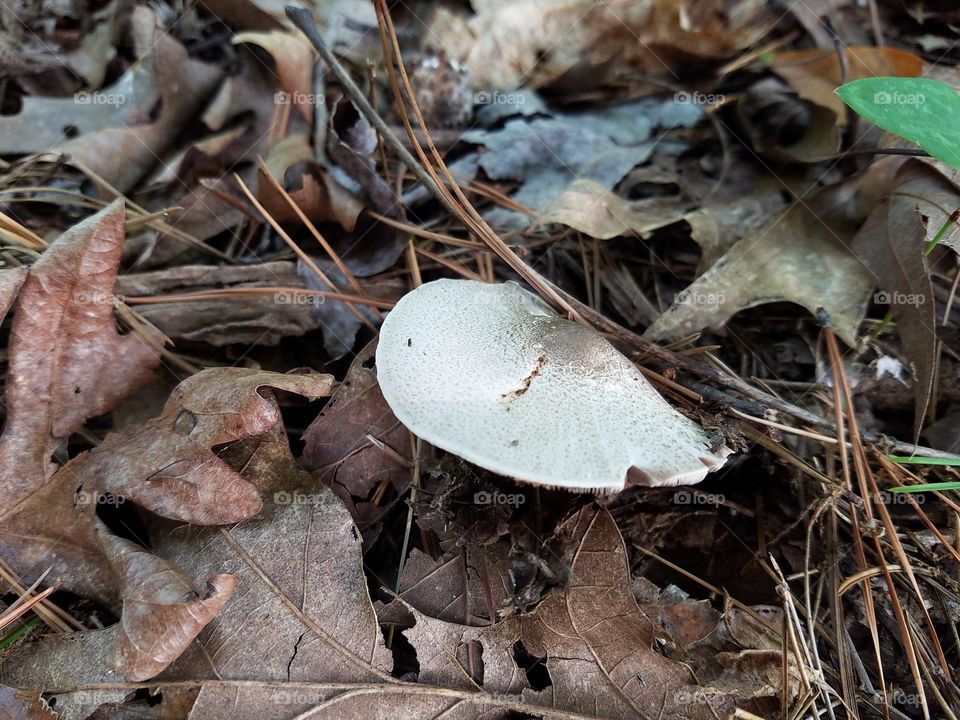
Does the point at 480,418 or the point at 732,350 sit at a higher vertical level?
the point at 480,418

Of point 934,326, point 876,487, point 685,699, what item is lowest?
point 685,699

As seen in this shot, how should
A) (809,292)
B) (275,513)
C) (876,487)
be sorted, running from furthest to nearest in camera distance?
(809,292)
(876,487)
(275,513)

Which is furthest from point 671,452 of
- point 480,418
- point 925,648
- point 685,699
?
point 925,648

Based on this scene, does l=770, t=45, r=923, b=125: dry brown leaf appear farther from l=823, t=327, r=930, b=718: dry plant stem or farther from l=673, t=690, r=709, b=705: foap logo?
l=673, t=690, r=709, b=705: foap logo

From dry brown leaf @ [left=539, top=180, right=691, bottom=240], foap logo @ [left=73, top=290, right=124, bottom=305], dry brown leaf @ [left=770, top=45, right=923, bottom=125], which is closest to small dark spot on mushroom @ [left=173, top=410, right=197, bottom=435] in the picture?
foap logo @ [left=73, top=290, right=124, bottom=305]

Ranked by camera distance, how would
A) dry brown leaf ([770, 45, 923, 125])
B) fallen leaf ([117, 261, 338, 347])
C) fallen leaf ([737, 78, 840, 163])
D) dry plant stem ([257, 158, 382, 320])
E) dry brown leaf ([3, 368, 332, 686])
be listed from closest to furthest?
dry brown leaf ([3, 368, 332, 686]) < fallen leaf ([117, 261, 338, 347]) < dry plant stem ([257, 158, 382, 320]) < fallen leaf ([737, 78, 840, 163]) < dry brown leaf ([770, 45, 923, 125])

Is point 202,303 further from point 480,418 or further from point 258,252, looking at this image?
point 480,418
